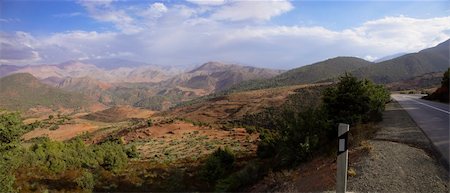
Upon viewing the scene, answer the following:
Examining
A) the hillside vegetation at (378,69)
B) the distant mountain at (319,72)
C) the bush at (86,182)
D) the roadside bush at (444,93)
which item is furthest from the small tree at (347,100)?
the distant mountain at (319,72)

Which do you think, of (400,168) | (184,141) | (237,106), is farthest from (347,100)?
(237,106)

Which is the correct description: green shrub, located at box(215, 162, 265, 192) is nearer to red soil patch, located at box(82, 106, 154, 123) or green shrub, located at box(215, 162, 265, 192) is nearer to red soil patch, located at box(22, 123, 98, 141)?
red soil patch, located at box(22, 123, 98, 141)

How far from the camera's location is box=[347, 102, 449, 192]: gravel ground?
934 centimetres

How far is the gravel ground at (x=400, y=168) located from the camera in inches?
368

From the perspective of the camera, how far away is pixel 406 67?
→ 5979 inches

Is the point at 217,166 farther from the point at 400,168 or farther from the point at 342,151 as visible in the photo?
the point at 342,151

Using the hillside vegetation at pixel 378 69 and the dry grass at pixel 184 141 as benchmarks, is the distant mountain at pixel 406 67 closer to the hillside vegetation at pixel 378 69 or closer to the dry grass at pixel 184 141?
the hillside vegetation at pixel 378 69

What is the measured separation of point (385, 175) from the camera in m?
10.2

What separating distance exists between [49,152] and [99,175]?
9.36 metres

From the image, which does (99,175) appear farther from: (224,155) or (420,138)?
(420,138)

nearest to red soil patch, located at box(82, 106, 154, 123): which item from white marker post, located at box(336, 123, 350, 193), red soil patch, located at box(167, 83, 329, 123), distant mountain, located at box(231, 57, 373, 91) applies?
red soil patch, located at box(167, 83, 329, 123)

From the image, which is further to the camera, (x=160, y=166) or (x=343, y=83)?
(x=160, y=166)

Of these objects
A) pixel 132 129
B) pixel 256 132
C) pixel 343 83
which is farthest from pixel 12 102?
pixel 343 83

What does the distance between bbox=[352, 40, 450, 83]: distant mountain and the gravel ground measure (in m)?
117
